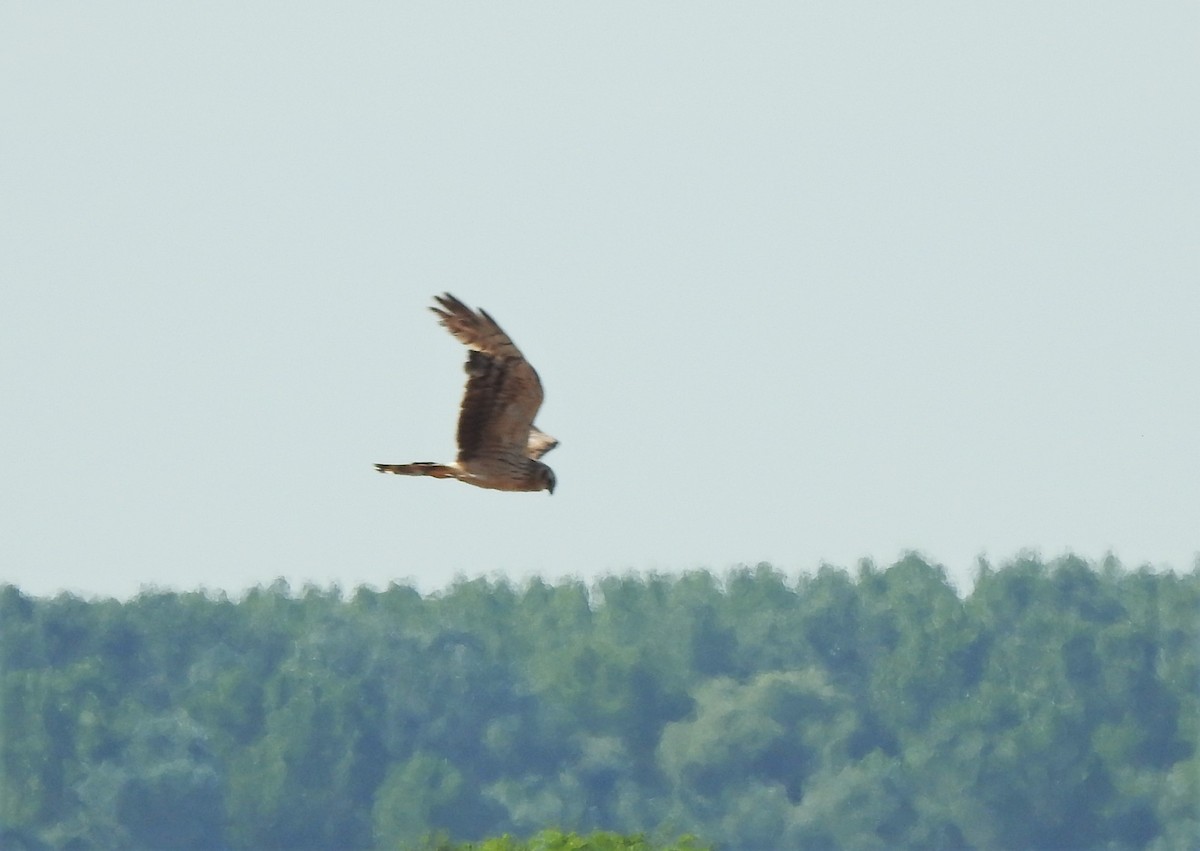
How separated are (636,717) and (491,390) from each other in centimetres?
9534

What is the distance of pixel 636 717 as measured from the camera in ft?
379

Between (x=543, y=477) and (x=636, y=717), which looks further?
(x=636, y=717)

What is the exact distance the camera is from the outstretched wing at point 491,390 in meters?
20.5

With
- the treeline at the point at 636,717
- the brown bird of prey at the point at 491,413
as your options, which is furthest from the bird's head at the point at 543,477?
the treeline at the point at 636,717

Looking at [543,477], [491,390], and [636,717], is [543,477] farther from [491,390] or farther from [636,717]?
[636,717]

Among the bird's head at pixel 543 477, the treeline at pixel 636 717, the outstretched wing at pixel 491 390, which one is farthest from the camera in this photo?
the treeline at pixel 636 717

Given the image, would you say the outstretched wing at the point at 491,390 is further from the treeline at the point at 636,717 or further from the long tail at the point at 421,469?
the treeline at the point at 636,717

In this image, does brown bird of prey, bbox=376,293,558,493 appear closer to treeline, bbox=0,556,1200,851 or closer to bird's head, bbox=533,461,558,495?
bird's head, bbox=533,461,558,495

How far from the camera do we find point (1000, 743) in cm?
11200

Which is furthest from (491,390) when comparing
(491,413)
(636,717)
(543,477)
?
(636,717)

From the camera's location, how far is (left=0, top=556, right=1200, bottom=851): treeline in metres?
108

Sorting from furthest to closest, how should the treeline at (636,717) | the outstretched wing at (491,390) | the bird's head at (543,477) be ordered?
the treeline at (636,717) → the bird's head at (543,477) → the outstretched wing at (491,390)

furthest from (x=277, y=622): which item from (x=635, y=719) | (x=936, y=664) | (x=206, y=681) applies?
(x=936, y=664)

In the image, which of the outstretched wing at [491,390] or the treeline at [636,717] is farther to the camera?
the treeline at [636,717]
